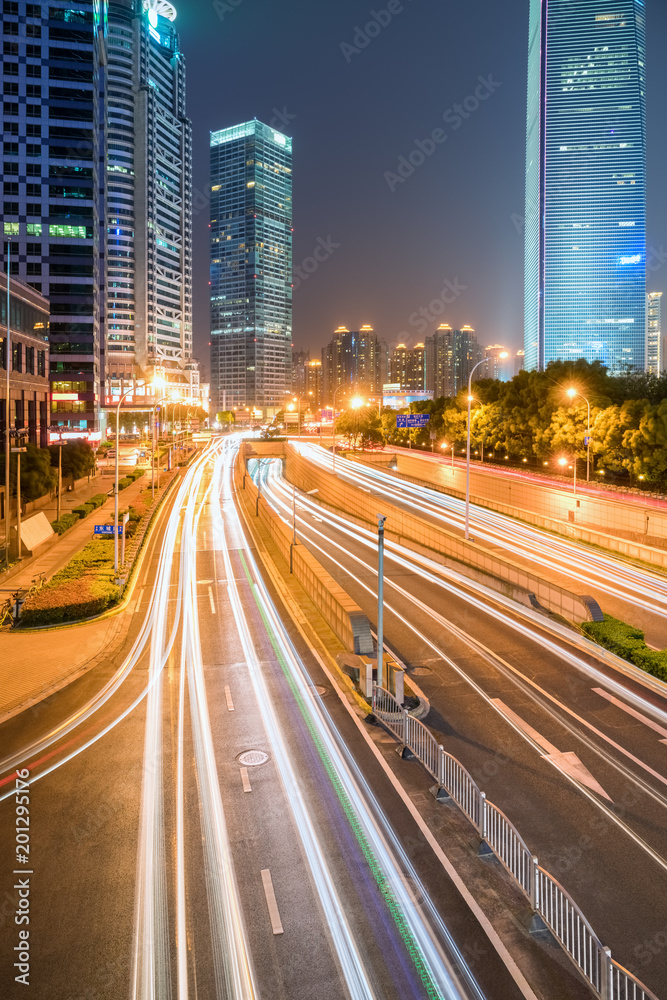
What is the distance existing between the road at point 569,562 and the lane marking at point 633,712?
Result: 6.14 m

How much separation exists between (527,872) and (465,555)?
24.7m

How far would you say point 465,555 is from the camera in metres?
35.1

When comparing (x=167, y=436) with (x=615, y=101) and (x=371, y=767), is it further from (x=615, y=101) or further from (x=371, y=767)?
(x=615, y=101)

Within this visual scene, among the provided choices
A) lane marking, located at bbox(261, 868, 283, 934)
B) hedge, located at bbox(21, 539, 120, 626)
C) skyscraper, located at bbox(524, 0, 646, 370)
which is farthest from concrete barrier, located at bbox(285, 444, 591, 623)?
skyscraper, located at bbox(524, 0, 646, 370)

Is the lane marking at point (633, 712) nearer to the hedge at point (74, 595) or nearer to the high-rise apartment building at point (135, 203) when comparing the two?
the hedge at point (74, 595)

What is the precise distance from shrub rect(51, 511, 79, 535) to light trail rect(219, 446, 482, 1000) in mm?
28019

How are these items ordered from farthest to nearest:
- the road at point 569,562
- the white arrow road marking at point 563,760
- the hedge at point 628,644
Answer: the road at point 569,562
the hedge at point 628,644
the white arrow road marking at point 563,760

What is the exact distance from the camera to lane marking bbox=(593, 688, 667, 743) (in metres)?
16.8

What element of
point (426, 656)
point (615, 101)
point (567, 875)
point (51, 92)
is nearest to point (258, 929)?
point (567, 875)

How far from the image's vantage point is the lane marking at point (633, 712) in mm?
16812

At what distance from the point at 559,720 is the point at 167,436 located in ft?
405

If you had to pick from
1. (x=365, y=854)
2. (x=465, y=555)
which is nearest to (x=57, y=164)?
(x=465, y=555)

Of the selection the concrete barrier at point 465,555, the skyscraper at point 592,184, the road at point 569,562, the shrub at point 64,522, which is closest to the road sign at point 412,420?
the road at point 569,562

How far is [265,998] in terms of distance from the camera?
28.4ft
